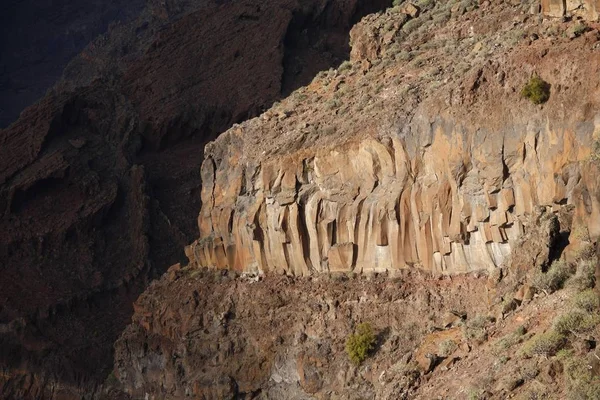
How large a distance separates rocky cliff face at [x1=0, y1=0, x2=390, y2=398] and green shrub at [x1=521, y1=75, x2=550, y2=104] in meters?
29.1

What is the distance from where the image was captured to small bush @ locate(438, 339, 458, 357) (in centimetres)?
5475

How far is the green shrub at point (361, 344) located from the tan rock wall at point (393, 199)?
241cm

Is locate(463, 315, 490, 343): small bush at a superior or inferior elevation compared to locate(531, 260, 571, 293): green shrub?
inferior

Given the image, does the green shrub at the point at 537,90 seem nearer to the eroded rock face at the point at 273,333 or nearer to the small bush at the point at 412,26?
the eroded rock face at the point at 273,333

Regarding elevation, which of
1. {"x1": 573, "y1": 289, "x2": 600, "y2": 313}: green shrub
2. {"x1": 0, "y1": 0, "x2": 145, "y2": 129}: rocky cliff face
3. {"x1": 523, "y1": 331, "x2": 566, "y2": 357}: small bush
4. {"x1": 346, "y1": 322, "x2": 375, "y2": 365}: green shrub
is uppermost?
{"x1": 0, "y1": 0, "x2": 145, "y2": 129}: rocky cliff face

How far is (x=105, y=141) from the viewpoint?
95.6 metres

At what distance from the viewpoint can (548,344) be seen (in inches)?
1858

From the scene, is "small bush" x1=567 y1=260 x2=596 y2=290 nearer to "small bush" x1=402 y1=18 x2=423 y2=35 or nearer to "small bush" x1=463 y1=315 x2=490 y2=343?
"small bush" x1=463 y1=315 x2=490 y2=343

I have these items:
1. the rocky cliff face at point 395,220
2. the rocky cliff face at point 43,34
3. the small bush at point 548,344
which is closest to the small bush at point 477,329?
the rocky cliff face at point 395,220

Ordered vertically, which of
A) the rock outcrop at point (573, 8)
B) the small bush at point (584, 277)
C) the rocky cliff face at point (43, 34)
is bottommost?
the small bush at point (584, 277)

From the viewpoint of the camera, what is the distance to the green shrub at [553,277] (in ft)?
171

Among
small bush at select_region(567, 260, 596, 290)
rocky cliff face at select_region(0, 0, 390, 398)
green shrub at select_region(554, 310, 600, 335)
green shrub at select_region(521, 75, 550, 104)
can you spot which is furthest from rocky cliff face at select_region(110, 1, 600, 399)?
rocky cliff face at select_region(0, 0, 390, 398)

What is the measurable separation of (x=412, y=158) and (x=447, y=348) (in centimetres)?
799

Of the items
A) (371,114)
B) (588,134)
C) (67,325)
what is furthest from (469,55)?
(67,325)
